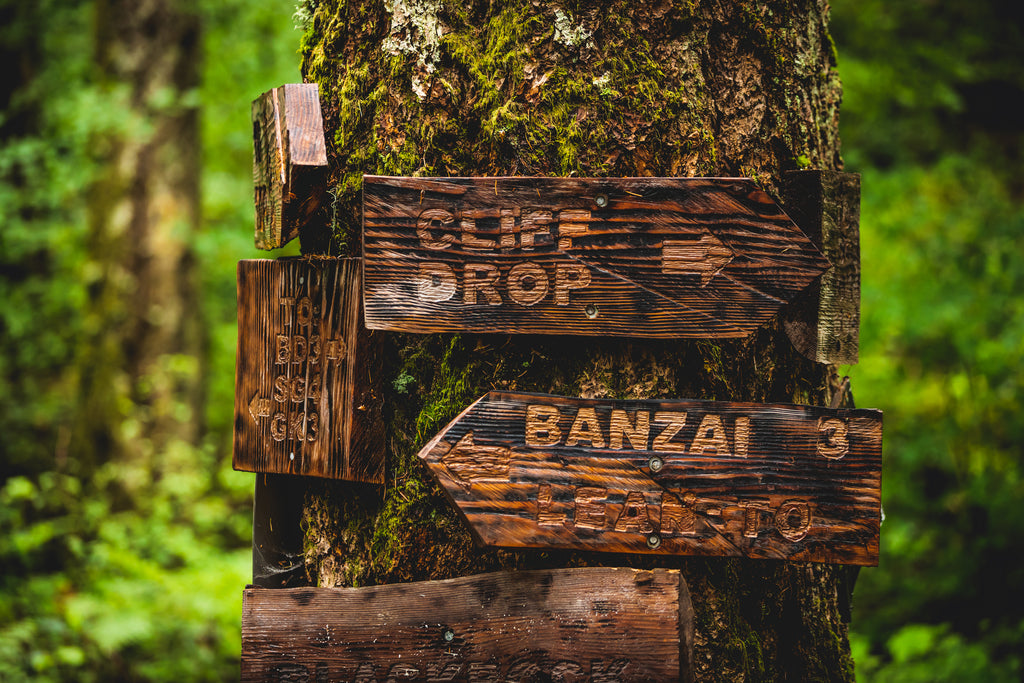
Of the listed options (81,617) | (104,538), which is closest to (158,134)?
(104,538)

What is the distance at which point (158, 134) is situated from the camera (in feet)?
19.1

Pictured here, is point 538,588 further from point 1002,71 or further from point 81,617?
point 1002,71

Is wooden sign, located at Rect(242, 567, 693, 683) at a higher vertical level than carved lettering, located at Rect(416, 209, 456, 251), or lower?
lower

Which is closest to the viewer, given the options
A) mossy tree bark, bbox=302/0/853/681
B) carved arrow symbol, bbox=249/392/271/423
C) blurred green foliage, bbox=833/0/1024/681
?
mossy tree bark, bbox=302/0/853/681

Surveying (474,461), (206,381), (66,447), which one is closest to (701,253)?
(474,461)

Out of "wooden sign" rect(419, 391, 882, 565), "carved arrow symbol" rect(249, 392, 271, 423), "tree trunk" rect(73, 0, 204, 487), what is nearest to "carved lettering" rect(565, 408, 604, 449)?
"wooden sign" rect(419, 391, 882, 565)

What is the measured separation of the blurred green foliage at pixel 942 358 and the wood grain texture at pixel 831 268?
256 cm

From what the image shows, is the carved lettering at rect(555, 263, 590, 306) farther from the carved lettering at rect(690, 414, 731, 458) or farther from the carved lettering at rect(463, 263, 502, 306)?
the carved lettering at rect(690, 414, 731, 458)

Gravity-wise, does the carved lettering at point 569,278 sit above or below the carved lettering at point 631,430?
above

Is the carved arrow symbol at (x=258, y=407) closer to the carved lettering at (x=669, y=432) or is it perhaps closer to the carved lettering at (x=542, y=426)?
the carved lettering at (x=542, y=426)

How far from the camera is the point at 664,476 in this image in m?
1.43

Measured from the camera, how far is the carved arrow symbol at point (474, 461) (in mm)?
1432

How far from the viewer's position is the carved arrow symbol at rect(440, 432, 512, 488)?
1432 mm

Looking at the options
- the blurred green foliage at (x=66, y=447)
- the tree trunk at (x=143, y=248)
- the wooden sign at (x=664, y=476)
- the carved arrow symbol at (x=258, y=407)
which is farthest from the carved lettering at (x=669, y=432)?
the tree trunk at (x=143, y=248)
